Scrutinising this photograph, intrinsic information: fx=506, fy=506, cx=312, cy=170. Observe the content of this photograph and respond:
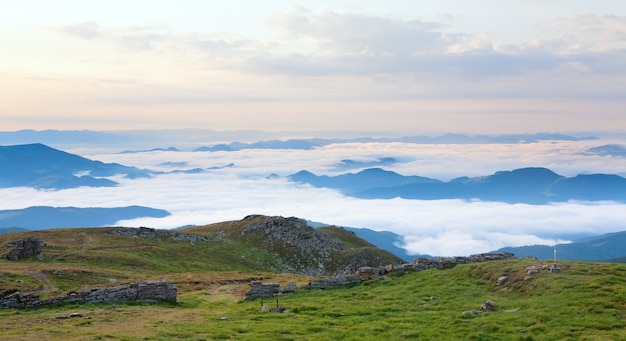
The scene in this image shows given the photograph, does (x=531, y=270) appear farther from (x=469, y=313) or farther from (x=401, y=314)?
(x=401, y=314)

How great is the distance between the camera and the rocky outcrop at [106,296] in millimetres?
31297

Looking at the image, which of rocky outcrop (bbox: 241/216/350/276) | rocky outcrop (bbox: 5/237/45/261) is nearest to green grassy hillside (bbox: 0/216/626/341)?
rocky outcrop (bbox: 5/237/45/261)

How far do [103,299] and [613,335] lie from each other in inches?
1110

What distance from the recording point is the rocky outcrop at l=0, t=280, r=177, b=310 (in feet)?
103

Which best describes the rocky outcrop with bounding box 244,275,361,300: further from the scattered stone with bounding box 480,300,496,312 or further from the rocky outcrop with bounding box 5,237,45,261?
the rocky outcrop with bounding box 5,237,45,261

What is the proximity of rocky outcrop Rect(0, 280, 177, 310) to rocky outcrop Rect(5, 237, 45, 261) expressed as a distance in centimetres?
3244

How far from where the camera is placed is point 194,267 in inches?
2975

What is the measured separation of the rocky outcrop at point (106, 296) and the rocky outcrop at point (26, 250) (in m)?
32.4

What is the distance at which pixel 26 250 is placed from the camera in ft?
206

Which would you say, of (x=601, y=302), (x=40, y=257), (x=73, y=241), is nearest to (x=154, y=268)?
(x=40, y=257)

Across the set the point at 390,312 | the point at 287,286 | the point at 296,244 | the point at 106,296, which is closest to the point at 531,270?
the point at 390,312

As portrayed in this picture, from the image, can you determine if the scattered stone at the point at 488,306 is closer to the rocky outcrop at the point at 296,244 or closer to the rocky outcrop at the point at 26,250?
the rocky outcrop at the point at 26,250

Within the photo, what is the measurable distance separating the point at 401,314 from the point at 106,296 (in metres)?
18.8

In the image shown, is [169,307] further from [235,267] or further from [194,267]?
[235,267]
